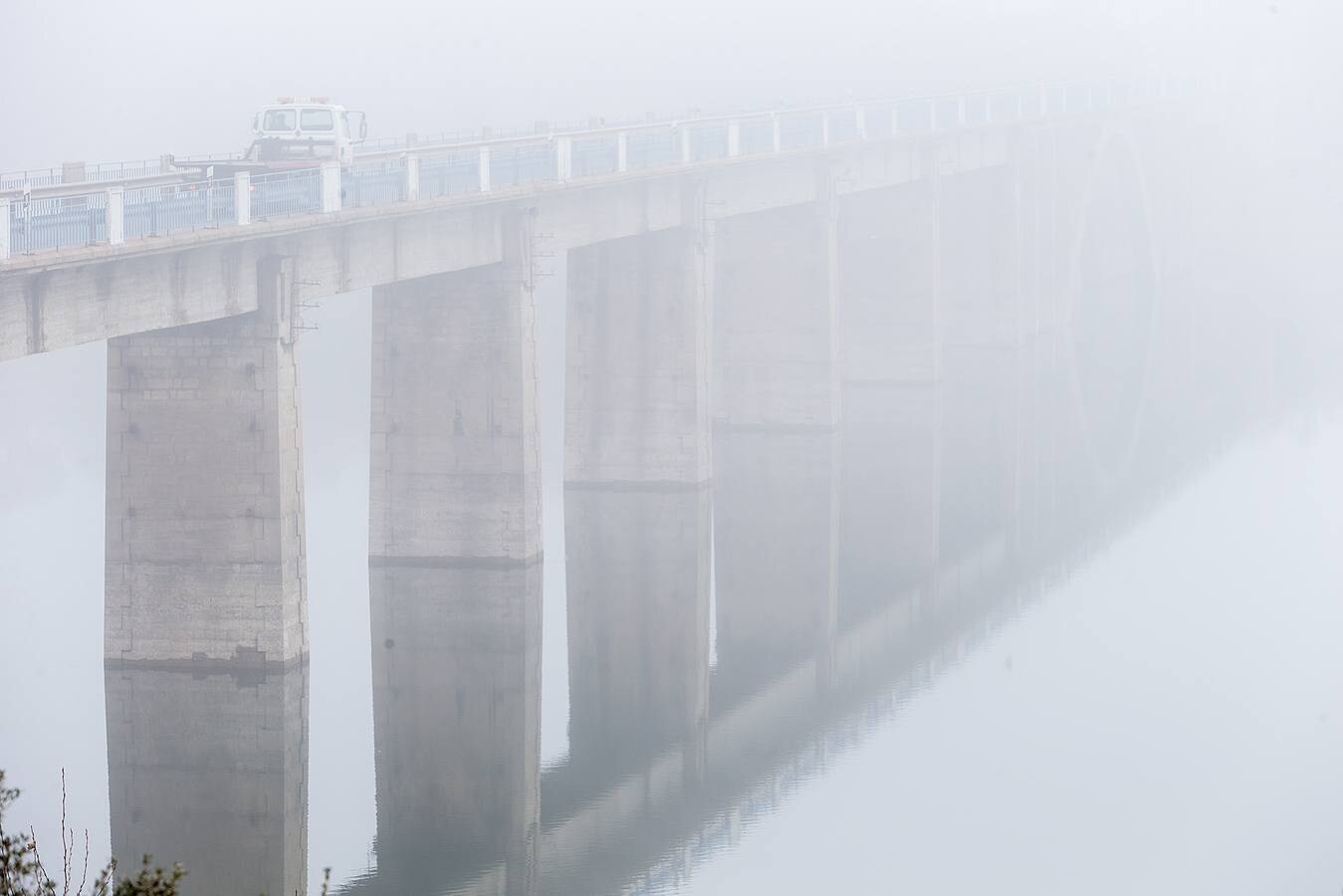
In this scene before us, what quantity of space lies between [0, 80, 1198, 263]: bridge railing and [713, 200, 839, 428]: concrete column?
3.54 meters

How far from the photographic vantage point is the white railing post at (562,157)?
54375 millimetres

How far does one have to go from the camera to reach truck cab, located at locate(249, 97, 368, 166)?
47.9 meters

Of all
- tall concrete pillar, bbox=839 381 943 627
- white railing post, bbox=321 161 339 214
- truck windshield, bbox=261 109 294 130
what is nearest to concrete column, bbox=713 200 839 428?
tall concrete pillar, bbox=839 381 943 627

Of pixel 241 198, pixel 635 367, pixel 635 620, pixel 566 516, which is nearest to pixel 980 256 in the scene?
pixel 635 367

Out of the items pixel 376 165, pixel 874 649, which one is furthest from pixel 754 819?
pixel 376 165

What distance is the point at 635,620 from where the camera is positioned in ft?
171

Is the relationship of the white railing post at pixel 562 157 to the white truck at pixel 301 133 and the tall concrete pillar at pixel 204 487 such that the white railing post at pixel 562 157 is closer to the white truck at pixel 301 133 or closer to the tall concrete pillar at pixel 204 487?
the white truck at pixel 301 133

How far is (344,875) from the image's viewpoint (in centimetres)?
3425

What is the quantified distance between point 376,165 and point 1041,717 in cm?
1725

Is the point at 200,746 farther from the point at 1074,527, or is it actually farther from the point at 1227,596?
the point at 1074,527

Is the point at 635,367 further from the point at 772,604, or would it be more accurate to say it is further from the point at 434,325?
the point at 434,325

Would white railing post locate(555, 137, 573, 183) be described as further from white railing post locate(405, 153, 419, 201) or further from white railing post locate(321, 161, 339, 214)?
white railing post locate(321, 161, 339, 214)

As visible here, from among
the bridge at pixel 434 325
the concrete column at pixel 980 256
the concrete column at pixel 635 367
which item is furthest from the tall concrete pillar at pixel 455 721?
the concrete column at pixel 980 256

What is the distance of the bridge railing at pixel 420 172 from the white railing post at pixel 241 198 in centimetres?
2
